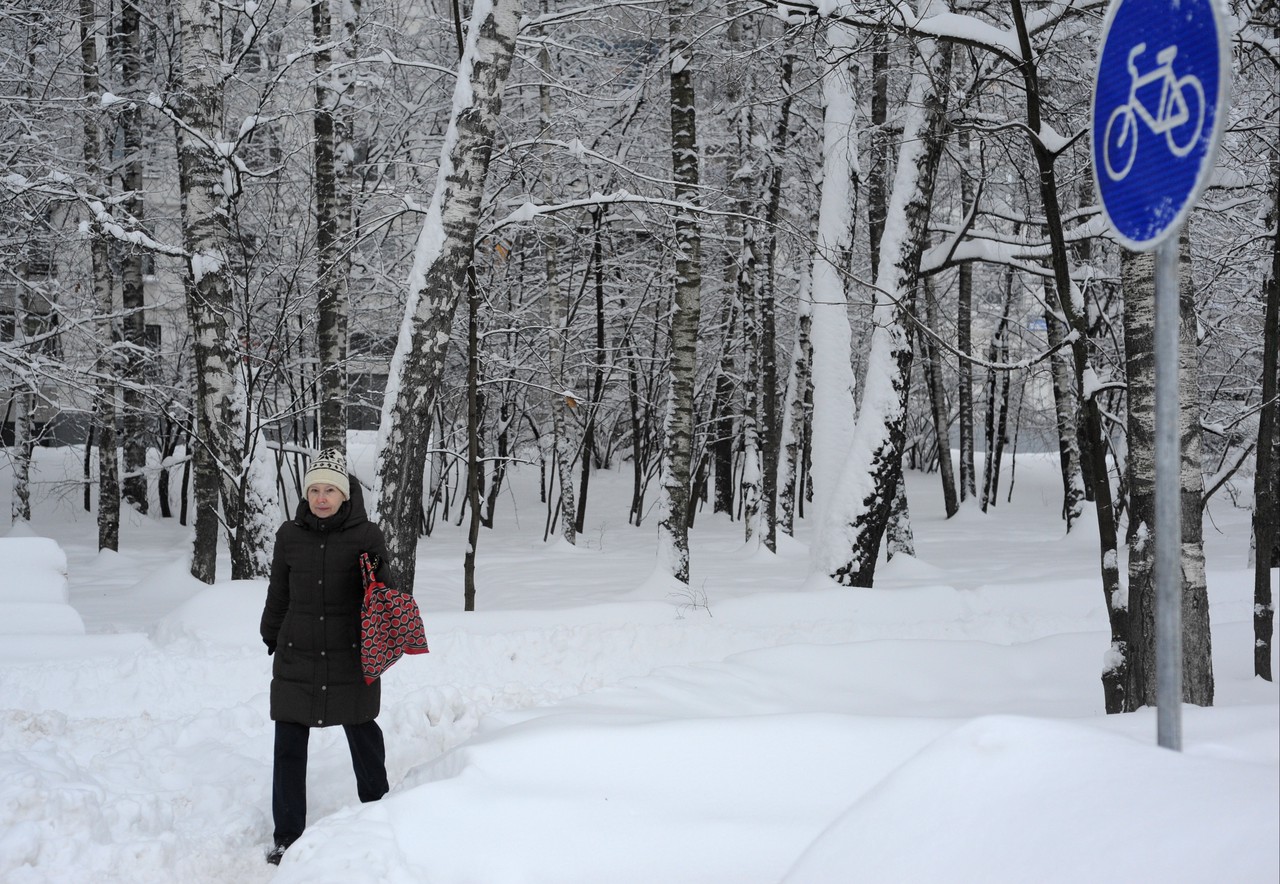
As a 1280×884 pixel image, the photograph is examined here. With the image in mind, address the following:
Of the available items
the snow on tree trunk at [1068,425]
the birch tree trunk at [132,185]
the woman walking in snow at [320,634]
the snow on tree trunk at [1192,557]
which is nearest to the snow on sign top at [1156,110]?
the snow on tree trunk at [1192,557]

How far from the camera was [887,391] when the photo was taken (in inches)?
381

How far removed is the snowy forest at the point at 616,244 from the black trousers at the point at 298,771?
3.42 metres

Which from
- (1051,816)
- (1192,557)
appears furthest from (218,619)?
(1051,816)

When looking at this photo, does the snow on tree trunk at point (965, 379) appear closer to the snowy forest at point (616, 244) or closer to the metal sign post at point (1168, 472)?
the snowy forest at point (616, 244)

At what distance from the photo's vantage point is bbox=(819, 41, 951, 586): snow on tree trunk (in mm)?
9523

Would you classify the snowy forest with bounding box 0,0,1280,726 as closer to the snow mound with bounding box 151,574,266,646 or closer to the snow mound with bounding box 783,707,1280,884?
the snow mound with bounding box 151,574,266,646

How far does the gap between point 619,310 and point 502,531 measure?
5351 mm

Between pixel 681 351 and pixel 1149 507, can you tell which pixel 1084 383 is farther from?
pixel 681 351

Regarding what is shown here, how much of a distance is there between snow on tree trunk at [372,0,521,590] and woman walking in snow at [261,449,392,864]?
10.4ft

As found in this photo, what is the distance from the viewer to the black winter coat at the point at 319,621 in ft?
15.3

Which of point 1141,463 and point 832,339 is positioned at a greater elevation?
point 832,339

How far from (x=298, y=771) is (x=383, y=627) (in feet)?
2.51

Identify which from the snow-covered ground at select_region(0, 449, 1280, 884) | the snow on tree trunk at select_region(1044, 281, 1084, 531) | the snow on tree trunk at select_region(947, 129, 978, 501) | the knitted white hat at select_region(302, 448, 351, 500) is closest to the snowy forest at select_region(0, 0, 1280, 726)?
the snow on tree trunk at select_region(1044, 281, 1084, 531)

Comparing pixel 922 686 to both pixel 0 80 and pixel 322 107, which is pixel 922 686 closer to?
pixel 322 107
